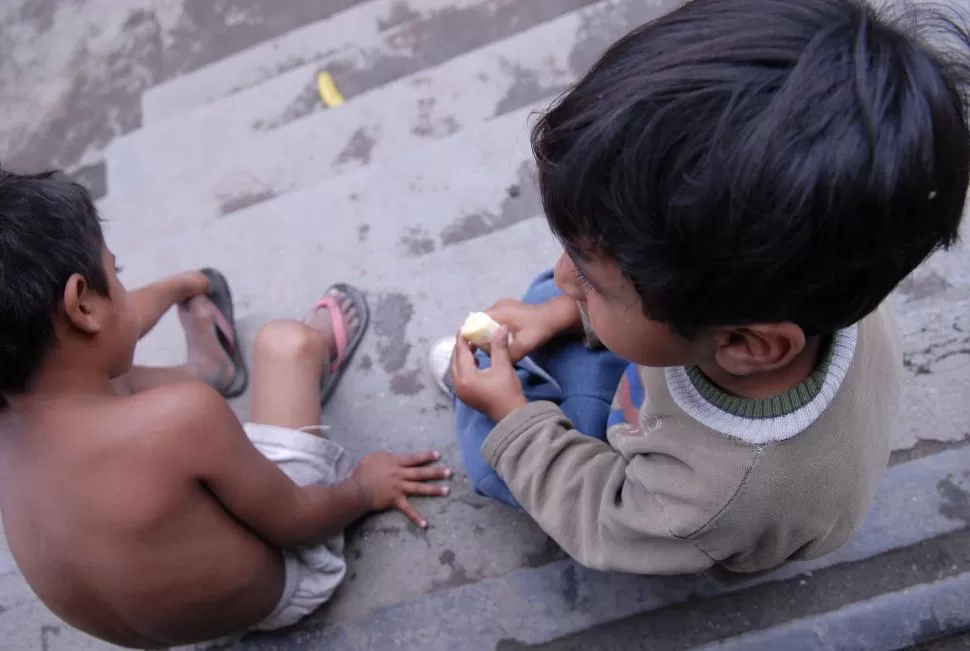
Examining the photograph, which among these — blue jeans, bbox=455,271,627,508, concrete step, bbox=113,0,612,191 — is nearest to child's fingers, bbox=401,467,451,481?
blue jeans, bbox=455,271,627,508

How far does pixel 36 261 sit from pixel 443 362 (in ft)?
2.69

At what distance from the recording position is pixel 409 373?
5.78 feet

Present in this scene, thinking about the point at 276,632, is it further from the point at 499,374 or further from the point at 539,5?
the point at 539,5

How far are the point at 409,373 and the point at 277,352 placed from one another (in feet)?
1.02

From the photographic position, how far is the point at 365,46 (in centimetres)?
316

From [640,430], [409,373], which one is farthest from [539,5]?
[640,430]

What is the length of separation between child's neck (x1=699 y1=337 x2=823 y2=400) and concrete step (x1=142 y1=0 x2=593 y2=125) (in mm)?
2594

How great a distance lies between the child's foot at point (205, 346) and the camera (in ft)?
6.10

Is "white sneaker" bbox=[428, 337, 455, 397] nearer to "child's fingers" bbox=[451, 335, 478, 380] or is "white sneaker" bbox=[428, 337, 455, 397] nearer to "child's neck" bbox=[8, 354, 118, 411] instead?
"child's fingers" bbox=[451, 335, 478, 380]

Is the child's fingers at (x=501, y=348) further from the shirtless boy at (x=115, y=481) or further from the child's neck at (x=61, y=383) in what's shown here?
the child's neck at (x=61, y=383)

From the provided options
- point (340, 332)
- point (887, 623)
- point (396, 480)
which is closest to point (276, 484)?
point (396, 480)

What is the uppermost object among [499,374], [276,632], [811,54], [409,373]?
[811,54]

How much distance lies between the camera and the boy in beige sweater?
0.62 metres

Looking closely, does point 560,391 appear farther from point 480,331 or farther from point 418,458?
point 418,458
